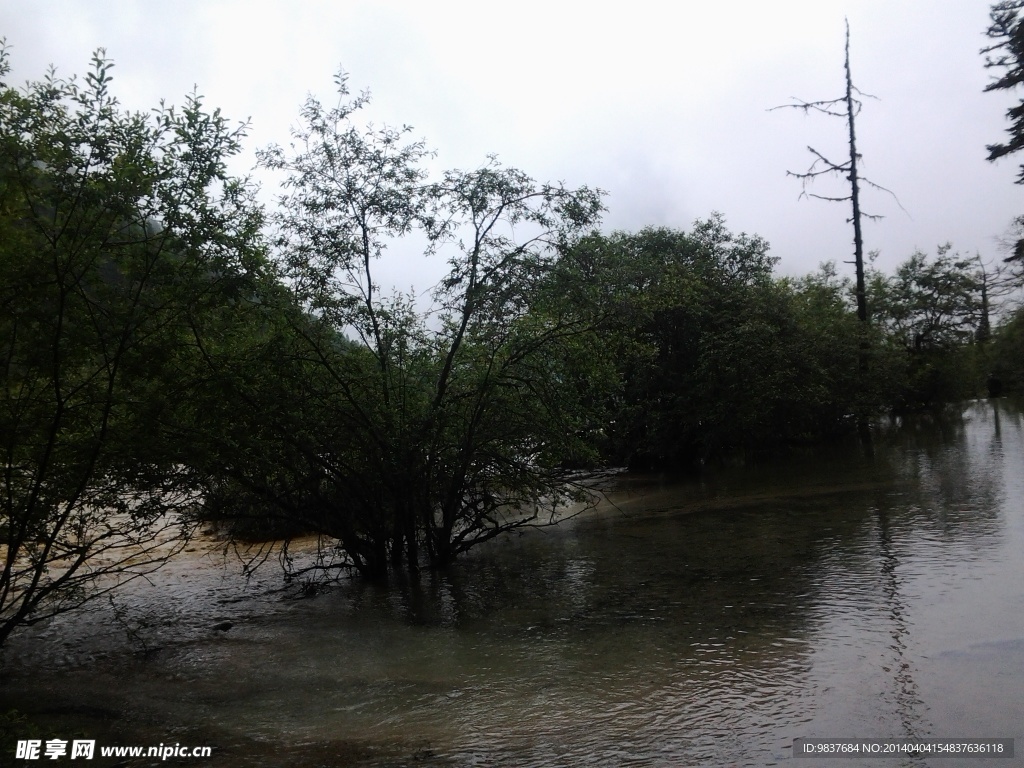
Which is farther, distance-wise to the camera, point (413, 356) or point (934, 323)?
point (934, 323)

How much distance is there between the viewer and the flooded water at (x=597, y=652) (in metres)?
5.68

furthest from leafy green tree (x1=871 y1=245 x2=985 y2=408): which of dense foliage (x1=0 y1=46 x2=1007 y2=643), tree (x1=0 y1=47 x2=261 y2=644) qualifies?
tree (x1=0 y1=47 x2=261 y2=644)

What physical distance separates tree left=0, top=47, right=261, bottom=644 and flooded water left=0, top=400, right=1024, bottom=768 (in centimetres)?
165

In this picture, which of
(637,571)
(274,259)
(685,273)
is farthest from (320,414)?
(685,273)

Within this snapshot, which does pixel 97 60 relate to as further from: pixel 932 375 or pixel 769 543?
pixel 932 375

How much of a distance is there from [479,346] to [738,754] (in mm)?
6877

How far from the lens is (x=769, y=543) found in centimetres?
1170

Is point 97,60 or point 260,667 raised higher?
point 97,60

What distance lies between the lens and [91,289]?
24.9 ft

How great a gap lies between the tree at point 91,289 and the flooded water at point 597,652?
1649 millimetres

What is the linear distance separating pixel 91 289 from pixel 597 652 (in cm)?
589

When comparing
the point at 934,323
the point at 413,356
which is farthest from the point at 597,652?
the point at 934,323

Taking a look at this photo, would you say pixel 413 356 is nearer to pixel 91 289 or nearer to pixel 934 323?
pixel 91 289

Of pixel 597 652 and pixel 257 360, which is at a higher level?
pixel 257 360
